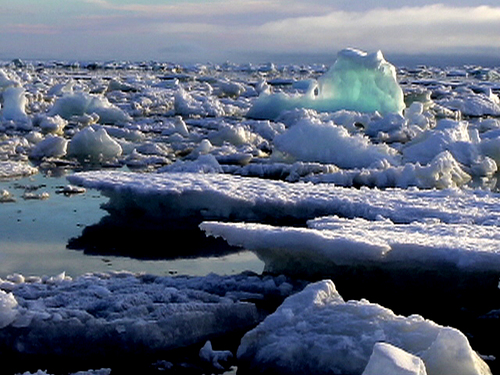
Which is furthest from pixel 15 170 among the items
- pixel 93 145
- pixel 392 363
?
pixel 392 363

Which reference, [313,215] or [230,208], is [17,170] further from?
[313,215]

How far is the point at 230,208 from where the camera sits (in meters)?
5.82

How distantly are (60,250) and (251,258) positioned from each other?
1.24 meters

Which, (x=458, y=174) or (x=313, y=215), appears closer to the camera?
(x=313, y=215)

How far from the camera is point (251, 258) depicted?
4.89 meters

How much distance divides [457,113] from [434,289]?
1248cm

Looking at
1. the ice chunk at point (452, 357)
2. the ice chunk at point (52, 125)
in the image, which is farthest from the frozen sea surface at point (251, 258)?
the ice chunk at point (52, 125)

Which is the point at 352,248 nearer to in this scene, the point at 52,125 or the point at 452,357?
the point at 452,357

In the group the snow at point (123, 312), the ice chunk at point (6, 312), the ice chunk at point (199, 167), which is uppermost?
the ice chunk at point (6, 312)

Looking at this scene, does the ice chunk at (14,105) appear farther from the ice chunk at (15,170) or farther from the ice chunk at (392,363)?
the ice chunk at (392,363)

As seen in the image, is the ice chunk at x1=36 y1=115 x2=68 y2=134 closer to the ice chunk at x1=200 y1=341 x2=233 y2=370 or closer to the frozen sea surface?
the frozen sea surface

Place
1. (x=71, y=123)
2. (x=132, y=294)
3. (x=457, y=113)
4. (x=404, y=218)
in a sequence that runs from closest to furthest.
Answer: (x=132, y=294)
(x=404, y=218)
(x=71, y=123)
(x=457, y=113)

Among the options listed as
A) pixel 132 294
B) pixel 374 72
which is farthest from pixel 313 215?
pixel 374 72

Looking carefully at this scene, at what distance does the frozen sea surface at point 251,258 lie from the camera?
3.12 meters
